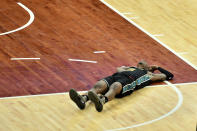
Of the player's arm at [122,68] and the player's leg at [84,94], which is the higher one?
the player's arm at [122,68]

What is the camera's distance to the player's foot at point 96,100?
8880mm

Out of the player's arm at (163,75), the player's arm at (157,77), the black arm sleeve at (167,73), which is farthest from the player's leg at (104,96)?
the black arm sleeve at (167,73)

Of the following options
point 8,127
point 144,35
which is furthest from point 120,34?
point 8,127

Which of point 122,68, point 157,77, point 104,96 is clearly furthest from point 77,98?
point 157,77

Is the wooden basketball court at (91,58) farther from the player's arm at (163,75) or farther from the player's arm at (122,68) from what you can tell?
the player's arm at (122,68)

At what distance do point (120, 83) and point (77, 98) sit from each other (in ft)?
2.93

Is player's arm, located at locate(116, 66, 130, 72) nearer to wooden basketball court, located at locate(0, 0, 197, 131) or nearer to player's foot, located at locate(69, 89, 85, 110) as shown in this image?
wooden basketball court, located at locate(0, 0, 197, 131)

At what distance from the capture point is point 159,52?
467 inches

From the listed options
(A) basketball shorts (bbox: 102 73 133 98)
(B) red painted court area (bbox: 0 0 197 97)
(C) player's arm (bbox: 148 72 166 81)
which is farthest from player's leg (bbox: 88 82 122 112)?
(C) player's arm (bbox: 148 72 166 81)

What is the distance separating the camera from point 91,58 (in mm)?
11156

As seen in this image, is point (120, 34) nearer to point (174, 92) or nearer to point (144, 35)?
point (144, 35)

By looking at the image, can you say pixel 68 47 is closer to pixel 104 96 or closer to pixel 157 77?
pixel 157 77

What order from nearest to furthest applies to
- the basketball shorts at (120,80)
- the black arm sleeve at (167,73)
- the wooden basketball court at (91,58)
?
the wooden basketball court at (91,58), the basketball shorts at (120,80), the black arm sleeve at (167,73)

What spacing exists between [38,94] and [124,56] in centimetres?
248
